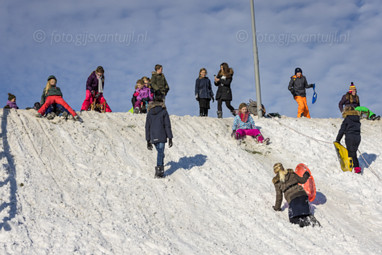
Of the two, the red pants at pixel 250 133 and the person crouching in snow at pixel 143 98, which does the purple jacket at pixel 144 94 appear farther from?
the red pants at pixel 250 133

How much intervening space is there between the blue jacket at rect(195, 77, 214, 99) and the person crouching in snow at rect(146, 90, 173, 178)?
520cm

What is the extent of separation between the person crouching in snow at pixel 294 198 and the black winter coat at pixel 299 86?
7724 mm

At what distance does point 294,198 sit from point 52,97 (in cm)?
668

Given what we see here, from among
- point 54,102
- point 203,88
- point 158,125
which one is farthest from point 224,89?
point 54,102

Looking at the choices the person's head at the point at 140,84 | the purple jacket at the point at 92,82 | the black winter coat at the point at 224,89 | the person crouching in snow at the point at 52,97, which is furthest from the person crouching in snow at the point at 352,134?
the purple jacket at the point at 92,82

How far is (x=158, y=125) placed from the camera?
28.5 ft

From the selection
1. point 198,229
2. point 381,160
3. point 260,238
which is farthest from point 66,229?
point 381,160

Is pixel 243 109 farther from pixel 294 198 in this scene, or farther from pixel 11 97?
pixel 11 97

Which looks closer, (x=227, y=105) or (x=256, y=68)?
(x=227, y=105)

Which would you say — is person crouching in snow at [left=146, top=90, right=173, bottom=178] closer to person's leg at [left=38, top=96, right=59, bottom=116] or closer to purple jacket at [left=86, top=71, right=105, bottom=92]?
person's leg at [left=38, top=96, right=59, bottom=116]

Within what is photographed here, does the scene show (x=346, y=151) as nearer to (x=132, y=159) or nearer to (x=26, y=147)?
(x=132, y=159)

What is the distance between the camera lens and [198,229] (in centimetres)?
693

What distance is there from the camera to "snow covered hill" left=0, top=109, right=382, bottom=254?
20.0 feet

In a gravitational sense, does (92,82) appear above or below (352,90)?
above
